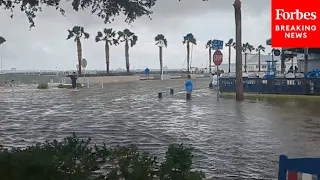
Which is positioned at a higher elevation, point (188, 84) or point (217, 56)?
point (217, 56)

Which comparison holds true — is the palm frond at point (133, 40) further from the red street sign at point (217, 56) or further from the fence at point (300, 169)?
the fence at point (300, 169)

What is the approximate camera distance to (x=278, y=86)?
27688 millimetres

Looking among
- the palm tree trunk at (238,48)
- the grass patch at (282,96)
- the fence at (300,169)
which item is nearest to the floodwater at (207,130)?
the fence at (300,169)

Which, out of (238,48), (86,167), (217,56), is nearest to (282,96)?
(238,48)

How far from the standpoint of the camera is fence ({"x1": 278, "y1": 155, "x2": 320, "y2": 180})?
13.1ft

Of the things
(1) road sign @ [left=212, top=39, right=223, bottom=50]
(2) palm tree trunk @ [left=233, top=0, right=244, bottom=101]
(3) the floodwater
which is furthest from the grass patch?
(3) the floodwater

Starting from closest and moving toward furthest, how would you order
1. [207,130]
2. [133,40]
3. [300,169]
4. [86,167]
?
[300,169] → [86,167] → [207,130] → [133,40]

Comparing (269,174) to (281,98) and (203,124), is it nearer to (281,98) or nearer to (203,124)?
(203,124)

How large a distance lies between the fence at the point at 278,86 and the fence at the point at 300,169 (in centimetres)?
2280

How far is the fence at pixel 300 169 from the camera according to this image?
157 inches

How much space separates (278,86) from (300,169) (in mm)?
24309

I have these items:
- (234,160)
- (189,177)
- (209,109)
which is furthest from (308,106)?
(189,177)

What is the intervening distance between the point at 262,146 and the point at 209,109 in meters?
9.61

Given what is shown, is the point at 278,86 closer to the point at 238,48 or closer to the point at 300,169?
the point at 238,48
